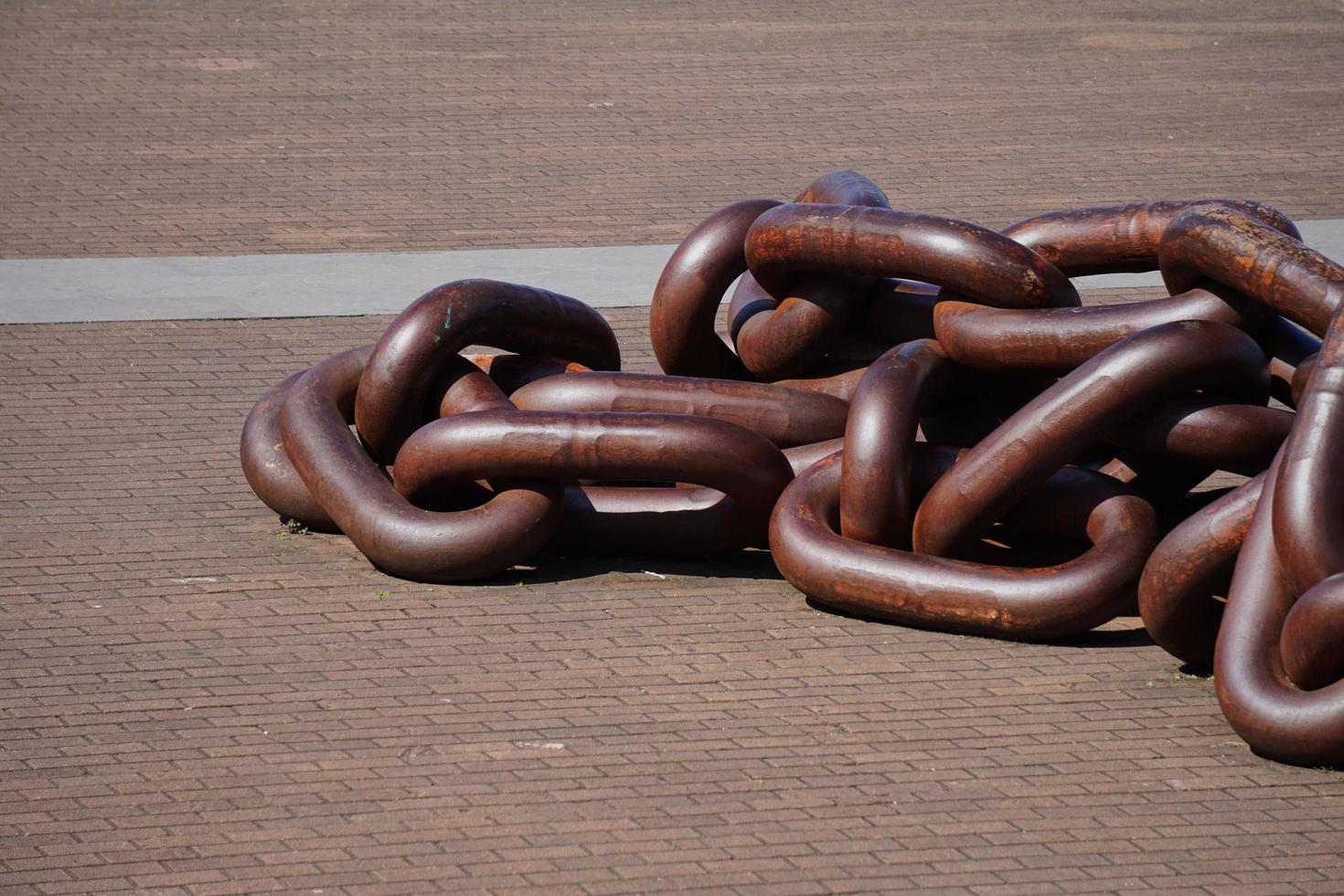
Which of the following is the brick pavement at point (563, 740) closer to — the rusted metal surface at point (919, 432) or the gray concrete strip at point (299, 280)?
the rusted metal surface at point (919, 432)

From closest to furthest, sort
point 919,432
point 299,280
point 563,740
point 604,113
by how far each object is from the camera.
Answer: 1. point 563,740
2. point 919,432
3. point 299,280
4. point 604,113

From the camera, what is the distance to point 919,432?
21.2 feet

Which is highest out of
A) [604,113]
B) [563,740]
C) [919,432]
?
[604,113]

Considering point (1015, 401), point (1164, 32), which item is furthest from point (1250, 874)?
point (1164, 32)

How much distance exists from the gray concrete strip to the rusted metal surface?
2646 millimetres

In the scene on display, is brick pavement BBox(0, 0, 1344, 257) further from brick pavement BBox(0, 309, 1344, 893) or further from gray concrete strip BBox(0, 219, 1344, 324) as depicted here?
brick pavement BBox(0, 309, 1344, 893)

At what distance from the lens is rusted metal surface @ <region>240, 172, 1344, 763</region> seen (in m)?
5.22

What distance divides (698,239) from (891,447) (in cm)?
143

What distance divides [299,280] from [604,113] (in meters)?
4.29

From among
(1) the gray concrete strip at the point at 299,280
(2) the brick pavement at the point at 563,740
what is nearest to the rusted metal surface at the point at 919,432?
(2) the brick pavement at the point at 563,740

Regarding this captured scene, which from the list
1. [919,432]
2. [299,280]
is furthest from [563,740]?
[299,280]

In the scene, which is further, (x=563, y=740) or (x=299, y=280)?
(x=299, y=280)

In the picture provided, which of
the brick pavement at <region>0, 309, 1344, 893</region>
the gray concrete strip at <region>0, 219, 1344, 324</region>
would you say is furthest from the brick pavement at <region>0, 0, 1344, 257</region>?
the brick pavement at <region>0, 309, 1344, 893</region>

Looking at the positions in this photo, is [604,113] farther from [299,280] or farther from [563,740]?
[563,740]
